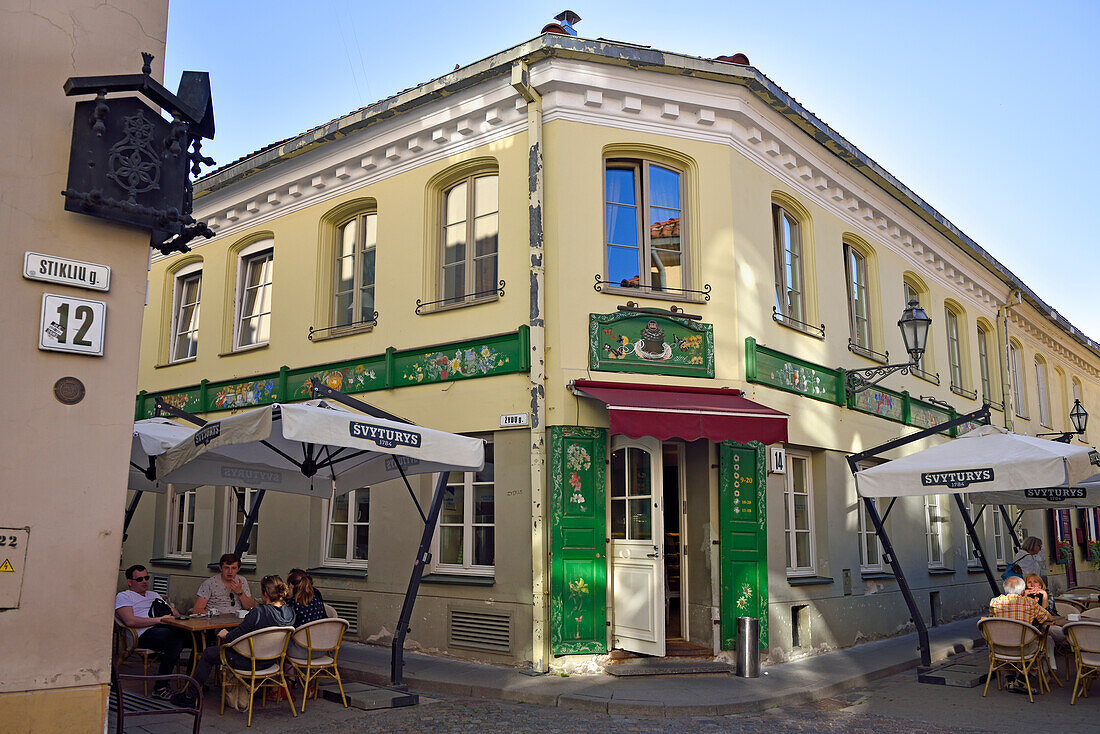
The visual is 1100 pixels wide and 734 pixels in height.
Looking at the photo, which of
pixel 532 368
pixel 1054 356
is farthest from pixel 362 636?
pixel 1054 356

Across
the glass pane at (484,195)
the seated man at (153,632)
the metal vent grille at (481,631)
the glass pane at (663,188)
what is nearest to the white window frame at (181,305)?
the glass pane at (484,195)

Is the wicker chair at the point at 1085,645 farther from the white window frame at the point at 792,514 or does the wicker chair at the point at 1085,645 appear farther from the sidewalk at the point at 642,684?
the white window frame at the point at 792,514

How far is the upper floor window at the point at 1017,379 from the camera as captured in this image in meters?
20.3

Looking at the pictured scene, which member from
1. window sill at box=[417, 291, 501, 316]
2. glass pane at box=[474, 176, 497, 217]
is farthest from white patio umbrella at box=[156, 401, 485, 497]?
glass pane at box=[474, 176, 497, 217]

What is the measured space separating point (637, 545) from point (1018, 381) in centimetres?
1448

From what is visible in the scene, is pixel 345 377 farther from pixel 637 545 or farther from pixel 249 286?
pixel 637 545

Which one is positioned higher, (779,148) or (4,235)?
(779,148)

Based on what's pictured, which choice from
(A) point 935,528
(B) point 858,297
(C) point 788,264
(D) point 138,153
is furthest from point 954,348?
(D) point 138,153

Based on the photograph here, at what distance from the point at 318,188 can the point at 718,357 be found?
21.4 feet

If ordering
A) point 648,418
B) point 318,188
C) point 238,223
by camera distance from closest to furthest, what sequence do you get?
1. point 648,418
2. point 318,188
3. point 238,223

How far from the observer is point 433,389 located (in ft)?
37.0

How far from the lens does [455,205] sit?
11.9m

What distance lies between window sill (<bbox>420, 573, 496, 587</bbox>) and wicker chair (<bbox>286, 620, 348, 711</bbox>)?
243 cm

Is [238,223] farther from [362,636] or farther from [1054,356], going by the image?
[1054,356]
